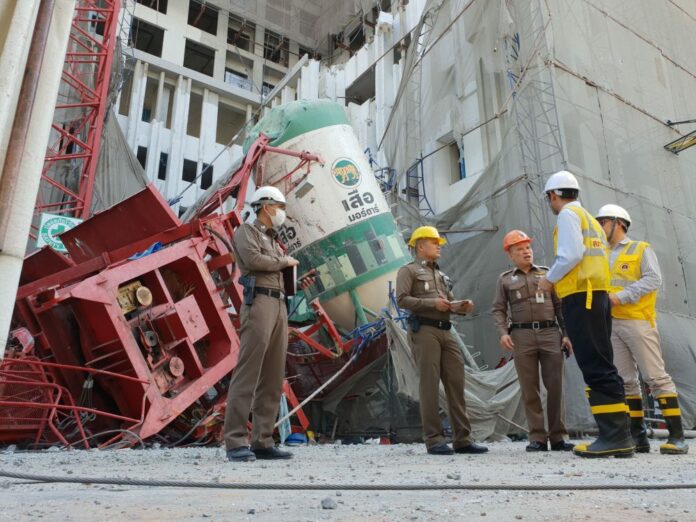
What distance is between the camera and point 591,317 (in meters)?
3.32

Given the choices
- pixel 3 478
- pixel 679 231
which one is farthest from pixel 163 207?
pixel 679 231

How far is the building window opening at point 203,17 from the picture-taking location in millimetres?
21766

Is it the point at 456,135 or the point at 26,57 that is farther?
the point at 456,135

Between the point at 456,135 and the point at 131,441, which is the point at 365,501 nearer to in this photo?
the point at 131,441

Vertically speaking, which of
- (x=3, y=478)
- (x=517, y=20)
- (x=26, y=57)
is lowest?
(x=3, y=478)

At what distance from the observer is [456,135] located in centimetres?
1028

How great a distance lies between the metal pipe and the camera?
107 cm

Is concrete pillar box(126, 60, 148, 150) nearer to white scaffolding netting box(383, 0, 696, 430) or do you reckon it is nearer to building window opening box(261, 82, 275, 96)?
building window opening box(261, 82, 275, 96)

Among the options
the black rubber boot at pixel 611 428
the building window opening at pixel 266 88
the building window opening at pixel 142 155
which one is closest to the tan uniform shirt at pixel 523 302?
→ the black rubber boot at pixel 611 428

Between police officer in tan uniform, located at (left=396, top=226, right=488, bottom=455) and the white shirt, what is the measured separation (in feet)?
2.67

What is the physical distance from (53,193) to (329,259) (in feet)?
26.7

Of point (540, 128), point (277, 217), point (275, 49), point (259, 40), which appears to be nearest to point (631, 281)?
point (277, 217)

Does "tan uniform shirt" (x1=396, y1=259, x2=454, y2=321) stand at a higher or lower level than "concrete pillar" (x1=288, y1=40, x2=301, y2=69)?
lower

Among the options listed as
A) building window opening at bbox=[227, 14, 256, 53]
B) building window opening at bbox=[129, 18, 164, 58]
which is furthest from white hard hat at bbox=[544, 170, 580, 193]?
building window opening at bbox=[227, 14, 256, 53]
